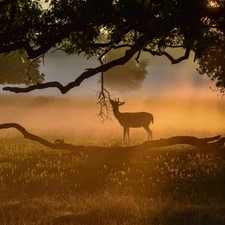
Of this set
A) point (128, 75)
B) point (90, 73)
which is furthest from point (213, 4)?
point (128, 75)

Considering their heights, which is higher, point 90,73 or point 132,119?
point 90,73

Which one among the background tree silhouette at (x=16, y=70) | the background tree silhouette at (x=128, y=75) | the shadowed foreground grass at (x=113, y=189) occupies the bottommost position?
the shadowed foreground grass at (x=113, y=189)

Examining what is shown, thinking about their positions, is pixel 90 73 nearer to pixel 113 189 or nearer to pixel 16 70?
pixel 113 189

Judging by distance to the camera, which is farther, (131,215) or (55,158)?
(55,158)

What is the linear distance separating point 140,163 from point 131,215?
7336 mm

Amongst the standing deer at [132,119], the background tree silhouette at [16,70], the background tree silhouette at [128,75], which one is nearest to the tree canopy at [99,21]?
the standing deer at [132,119]

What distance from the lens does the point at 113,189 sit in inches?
491

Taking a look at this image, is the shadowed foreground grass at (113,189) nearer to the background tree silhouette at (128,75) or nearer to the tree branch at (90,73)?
the tree branch at (90,73)

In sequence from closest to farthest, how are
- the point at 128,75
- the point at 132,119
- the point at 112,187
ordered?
the point at 112,187 < the point at 132,119 < the point at 128,75

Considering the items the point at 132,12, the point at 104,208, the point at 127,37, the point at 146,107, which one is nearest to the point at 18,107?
the point at 146,107

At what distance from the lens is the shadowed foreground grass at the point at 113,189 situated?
9414 mm

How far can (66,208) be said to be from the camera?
10.2 meters

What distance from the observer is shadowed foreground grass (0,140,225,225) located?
30.9 feet

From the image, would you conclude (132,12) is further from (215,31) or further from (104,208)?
(104,208)
